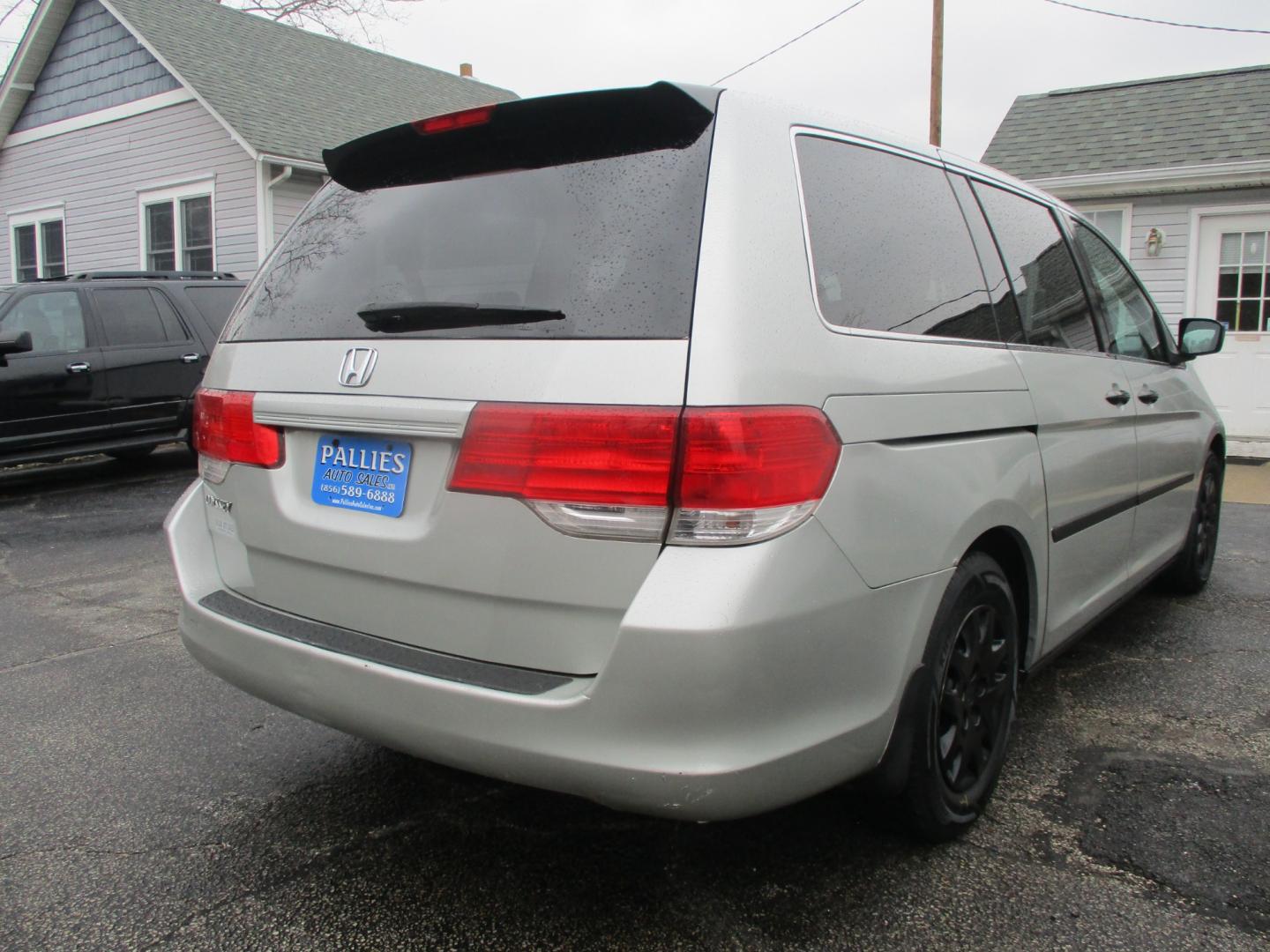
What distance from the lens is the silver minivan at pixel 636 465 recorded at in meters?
1.94

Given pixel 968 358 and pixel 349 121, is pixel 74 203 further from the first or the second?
pixel 968 358

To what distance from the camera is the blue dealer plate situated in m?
2.22

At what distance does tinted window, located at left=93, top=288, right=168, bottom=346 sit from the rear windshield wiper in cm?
752

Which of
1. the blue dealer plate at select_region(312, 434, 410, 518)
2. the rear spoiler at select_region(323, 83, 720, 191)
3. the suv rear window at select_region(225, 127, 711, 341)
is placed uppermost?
the rear spoiler at select_region(323, 83, 720, 191)

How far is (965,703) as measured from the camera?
2617mm

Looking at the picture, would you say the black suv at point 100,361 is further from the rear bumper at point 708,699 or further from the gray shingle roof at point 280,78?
the rear bumper at point 708,699

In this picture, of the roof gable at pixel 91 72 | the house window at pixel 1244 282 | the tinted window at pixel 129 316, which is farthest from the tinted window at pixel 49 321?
the house window at pixel 1244 282

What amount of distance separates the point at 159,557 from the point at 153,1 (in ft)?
43.7

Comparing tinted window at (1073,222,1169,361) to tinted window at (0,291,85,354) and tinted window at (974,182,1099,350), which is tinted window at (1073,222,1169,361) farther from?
tinted window at (0,291,85,354)

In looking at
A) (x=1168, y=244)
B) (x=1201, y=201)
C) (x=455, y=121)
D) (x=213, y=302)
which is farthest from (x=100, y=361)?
(x=1201, y=201)

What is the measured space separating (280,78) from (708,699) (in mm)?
16365

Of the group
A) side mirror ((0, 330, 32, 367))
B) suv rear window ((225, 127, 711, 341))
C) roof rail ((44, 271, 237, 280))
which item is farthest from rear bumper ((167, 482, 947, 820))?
roof rail ((44, 271, 237, 280))

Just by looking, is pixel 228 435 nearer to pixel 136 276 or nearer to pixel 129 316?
pixel 129 316

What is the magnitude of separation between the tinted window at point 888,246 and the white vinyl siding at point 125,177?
1287cm
